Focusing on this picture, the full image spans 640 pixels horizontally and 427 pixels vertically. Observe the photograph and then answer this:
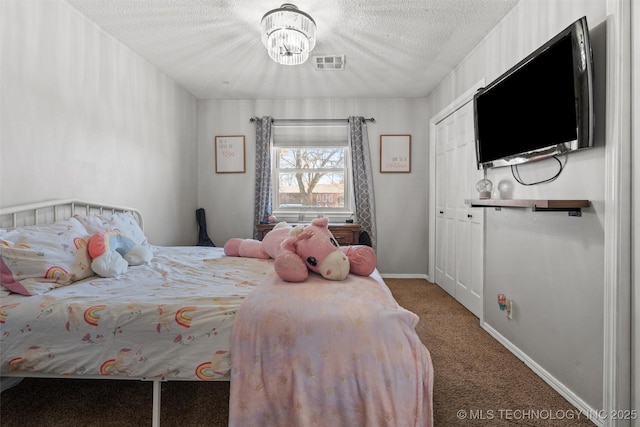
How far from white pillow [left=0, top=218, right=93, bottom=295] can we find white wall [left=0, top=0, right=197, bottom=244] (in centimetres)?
33

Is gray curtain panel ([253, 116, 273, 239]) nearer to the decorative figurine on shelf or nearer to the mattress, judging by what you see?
the decorative figurine on shelf

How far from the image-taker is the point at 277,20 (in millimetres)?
2146

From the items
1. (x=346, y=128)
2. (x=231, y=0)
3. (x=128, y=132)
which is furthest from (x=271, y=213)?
(x=231, y=0)

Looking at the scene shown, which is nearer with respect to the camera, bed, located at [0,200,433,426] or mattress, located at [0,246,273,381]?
bed, located at [0,200,433,426]

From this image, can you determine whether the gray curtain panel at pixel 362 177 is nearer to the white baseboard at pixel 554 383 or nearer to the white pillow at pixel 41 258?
the white baseboard at pixel 554 383

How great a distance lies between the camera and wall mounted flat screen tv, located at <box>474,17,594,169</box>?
150 centimetres

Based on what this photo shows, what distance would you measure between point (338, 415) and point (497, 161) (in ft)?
6.59

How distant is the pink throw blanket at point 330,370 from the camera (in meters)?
1.16

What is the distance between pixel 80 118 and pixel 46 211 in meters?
0.74

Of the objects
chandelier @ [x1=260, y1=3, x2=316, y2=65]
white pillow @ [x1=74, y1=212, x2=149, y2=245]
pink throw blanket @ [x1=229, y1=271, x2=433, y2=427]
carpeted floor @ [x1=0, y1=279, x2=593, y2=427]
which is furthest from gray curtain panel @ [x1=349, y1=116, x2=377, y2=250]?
pink throw blanket @ [x1=229, y1=271, x2=433, y2=427]

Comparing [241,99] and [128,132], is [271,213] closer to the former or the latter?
[241,99]

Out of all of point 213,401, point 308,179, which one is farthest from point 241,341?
point 308,179

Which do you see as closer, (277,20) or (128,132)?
(277,20)

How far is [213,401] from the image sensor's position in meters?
1.63
